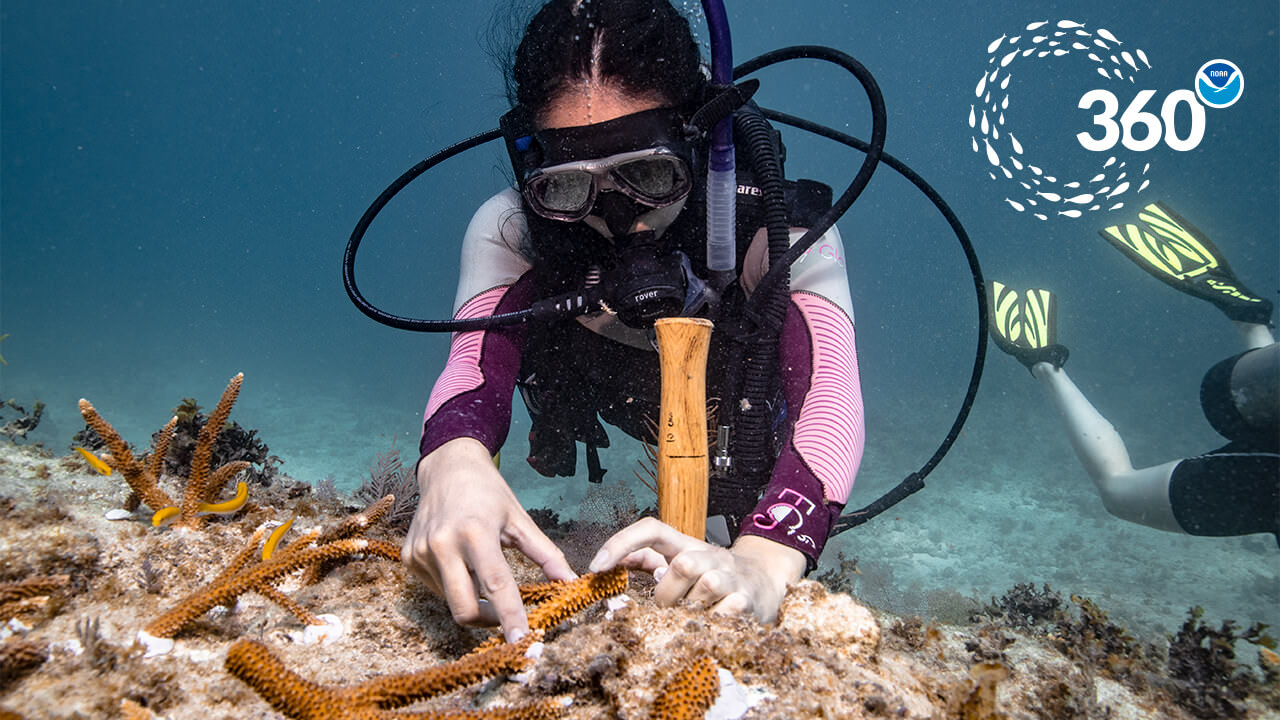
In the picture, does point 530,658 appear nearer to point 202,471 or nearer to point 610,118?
point 202,471

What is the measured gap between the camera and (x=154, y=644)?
4.38ft

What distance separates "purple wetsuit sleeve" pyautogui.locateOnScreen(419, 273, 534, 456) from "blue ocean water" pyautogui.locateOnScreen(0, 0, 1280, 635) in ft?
3.42

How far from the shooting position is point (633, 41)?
100 inches

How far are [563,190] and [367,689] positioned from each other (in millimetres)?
2290

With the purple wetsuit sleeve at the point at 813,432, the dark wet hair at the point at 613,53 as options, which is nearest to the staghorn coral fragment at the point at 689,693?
the purple wetsuit sleeve at the point at 813,432

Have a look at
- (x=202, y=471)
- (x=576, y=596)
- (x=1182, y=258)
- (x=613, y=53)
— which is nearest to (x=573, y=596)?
(x=576, y=596)

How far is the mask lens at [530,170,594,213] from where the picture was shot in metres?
2.68

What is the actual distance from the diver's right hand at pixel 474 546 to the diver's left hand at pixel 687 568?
8.9 inches

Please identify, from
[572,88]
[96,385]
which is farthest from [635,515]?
[96,385]

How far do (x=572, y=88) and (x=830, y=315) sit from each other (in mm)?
1688

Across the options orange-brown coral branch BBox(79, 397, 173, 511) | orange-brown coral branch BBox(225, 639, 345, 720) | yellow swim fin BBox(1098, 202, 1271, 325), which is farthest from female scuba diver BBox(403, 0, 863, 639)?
yellow swim fin BBox(1098, 202, 1271, 325)

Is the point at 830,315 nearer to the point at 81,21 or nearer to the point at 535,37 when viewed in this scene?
the point at 535,37

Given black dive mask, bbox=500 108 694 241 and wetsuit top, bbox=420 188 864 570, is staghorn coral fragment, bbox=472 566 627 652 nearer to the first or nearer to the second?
wetsuit top, bbox=420 188 864 570

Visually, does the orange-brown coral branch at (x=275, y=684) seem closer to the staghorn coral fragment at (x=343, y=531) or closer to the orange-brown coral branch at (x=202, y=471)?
the staghorn coral fragment at (x=343, y=531)
